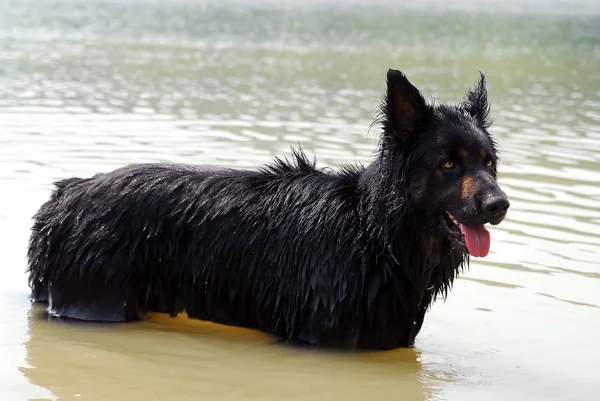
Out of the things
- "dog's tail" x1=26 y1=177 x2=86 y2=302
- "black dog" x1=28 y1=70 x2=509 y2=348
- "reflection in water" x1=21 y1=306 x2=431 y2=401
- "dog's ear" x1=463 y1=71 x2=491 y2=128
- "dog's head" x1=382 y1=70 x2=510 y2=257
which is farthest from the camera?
"dog's tail" x1=26 y1=177 x2=86 y2=302

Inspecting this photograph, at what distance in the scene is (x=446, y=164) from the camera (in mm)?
5945

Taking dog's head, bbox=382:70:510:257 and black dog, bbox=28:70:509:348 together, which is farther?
black dog, bbox=28:70:509:348

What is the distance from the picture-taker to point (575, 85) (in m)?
19.9

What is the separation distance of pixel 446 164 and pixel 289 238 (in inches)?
46.7

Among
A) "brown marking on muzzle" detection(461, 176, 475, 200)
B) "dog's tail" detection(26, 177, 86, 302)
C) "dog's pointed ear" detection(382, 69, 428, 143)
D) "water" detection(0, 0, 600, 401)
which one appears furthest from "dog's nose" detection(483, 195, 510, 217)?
"dog's tail" detection(26, 177, 86, 302)

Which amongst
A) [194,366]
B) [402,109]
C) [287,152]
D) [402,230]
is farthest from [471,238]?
[287,152]

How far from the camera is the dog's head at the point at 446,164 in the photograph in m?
5.78

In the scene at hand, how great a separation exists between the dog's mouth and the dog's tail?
A: 8.86 feet

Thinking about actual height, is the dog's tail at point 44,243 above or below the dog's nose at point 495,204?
below

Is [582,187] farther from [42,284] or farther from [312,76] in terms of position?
[312,76]

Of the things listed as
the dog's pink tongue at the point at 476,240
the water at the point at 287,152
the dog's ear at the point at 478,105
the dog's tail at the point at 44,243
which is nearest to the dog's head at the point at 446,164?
the dog's pink tongue at the point at 476,240

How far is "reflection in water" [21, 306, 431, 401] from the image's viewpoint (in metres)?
5.57

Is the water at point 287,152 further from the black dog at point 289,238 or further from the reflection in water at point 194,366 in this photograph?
the black dog at point 289,238

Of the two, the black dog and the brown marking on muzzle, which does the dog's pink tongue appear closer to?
the black dog
